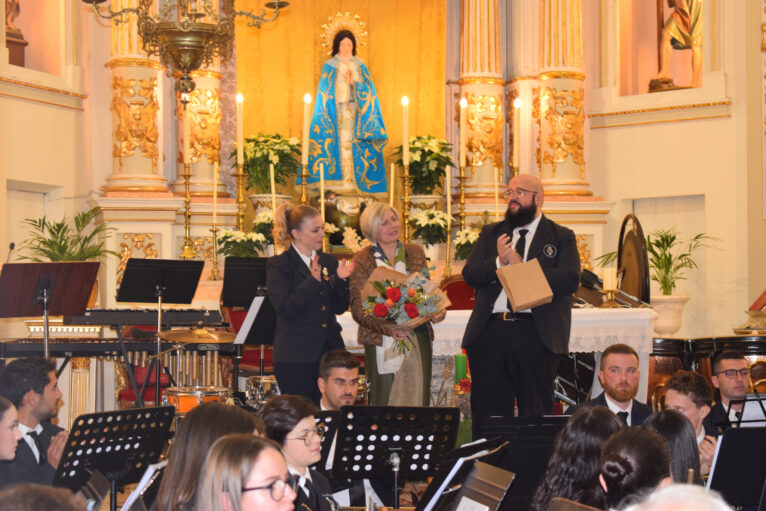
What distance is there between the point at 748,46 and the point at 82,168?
300 inches

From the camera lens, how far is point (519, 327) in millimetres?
6617

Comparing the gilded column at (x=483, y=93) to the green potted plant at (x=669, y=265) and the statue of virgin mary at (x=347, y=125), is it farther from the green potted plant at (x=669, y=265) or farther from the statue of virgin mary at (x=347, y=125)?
the green potted plant at (x=669, y=265)

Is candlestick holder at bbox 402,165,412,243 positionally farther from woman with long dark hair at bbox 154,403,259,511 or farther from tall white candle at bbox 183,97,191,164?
woman with long dark hair at bbox 154,403,259,511

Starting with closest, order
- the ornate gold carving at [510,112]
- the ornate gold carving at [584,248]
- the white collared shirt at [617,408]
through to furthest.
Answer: the white collared shirt at [617,408] → the ornate gold carving at [584,248] → the ornate gold carving at [510,112]

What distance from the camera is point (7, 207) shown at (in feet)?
37.5

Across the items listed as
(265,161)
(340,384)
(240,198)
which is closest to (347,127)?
(265,161)

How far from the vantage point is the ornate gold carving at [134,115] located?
1158cm

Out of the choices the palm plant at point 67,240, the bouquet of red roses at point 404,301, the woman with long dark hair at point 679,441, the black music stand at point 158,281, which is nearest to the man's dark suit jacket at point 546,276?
the bouquet of red roses at point 404,301

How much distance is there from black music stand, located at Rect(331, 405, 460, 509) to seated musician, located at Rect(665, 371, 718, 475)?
4.55 feet

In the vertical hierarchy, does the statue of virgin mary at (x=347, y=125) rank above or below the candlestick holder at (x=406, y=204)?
above

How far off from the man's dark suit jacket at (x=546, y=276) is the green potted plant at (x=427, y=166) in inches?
215

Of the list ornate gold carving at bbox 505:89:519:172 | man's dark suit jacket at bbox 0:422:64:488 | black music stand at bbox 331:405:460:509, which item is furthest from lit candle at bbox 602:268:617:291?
man's dark suit jacket at bbox 0:422:64:488

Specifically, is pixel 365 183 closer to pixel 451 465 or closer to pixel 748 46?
pixel 748 46

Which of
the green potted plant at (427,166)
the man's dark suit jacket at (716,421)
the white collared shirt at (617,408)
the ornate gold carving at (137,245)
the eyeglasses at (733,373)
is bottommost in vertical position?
the man's dark suit jacket at (716,421)
